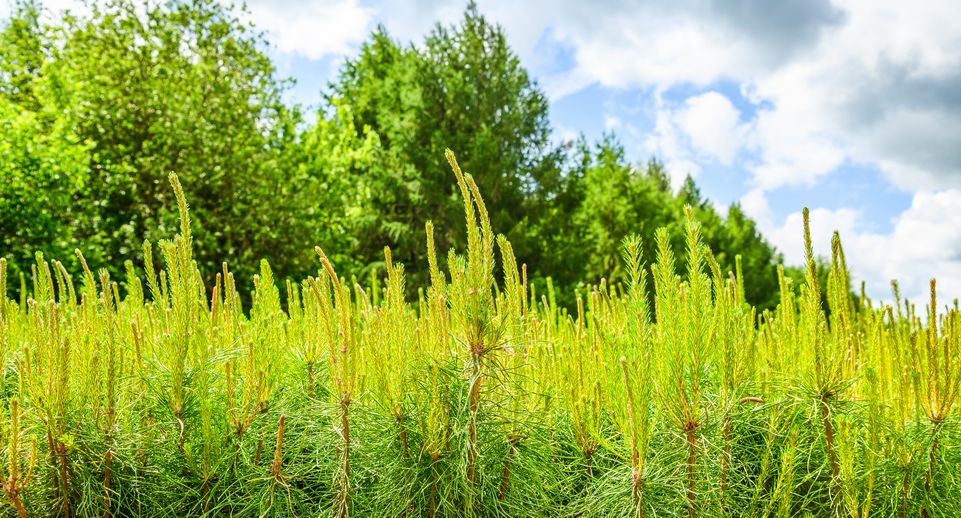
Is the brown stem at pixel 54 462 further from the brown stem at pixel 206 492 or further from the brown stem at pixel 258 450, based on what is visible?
the brown stem at pixel 258 450

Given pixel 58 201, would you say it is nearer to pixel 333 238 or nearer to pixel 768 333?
pixel 333 238

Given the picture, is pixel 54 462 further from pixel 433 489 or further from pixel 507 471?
pixel 507 471

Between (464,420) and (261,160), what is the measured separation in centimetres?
1519

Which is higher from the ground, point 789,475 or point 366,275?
point 366,275

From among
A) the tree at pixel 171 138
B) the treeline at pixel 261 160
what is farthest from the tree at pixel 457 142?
the tree at pixel 171 138

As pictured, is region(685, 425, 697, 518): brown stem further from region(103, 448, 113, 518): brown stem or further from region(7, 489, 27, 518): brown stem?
region(7, 489, 27, 518): brown stem

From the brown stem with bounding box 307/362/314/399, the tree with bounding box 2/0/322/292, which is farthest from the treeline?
the brown stem with bounding box 307/362/314/399

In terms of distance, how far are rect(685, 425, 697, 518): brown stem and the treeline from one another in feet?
30.6

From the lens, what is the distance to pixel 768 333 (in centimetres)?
288

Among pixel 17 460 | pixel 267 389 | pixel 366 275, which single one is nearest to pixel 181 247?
pixel 267 389

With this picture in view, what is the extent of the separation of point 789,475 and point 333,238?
53.0 ft

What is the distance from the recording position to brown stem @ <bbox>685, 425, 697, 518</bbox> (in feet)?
5.80

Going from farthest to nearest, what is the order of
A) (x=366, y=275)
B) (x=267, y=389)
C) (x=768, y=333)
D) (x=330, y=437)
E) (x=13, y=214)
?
(x=366, y=275)
(x=13, y=214)
(x=768, y=333)
(x=267, y=389)
(x=330, y=437)

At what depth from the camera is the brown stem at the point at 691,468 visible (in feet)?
5.80
